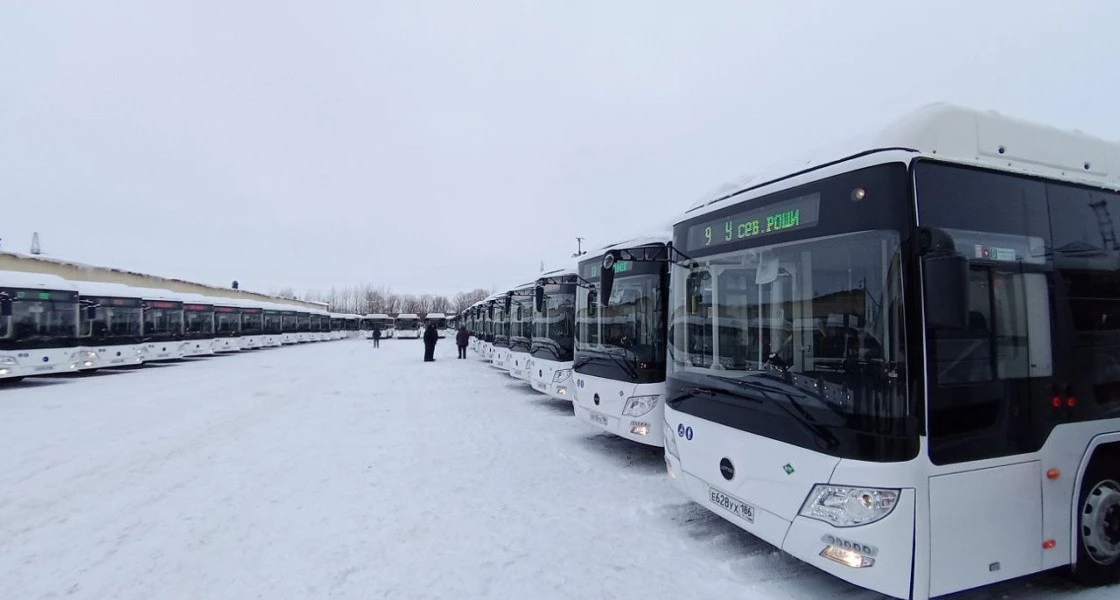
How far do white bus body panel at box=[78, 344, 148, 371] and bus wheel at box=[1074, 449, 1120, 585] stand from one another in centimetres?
2519

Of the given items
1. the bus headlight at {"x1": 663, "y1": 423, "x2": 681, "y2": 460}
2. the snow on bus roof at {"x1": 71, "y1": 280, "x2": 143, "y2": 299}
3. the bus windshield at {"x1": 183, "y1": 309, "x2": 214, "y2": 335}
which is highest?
the snow on bus roof at {"x1": 71, "y1": 280, "x2": 143, "y2": 299}

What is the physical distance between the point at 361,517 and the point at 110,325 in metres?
22.0

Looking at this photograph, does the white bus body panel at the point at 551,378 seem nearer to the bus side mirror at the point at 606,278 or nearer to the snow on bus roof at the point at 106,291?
the bus side mirror at the point at 606,278

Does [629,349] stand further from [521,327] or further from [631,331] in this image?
[521,327]

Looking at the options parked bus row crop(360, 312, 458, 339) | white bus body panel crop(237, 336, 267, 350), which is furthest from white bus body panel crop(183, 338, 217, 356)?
parked bus row crop(360, 312, 458, 339)

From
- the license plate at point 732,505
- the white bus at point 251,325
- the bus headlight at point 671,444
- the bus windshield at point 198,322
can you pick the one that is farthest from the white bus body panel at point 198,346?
the license plate at point 732,505

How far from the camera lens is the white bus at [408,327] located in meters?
64.6

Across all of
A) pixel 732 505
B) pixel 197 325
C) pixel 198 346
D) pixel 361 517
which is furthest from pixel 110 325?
pixel 732 505

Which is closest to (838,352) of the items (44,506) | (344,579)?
(344,579)

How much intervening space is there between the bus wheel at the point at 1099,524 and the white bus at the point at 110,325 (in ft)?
83.3

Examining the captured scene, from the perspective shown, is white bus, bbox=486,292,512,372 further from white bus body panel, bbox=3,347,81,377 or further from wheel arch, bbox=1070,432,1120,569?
wheel arch, bbox=1070,432,1120,569

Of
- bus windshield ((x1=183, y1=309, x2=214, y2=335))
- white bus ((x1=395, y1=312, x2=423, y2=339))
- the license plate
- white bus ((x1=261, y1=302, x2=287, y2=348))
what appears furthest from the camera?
white bus ((x1=395, y1=312, x2=423, y2=339))

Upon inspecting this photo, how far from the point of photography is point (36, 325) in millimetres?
15875

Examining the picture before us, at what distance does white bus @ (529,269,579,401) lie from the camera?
11.1m
